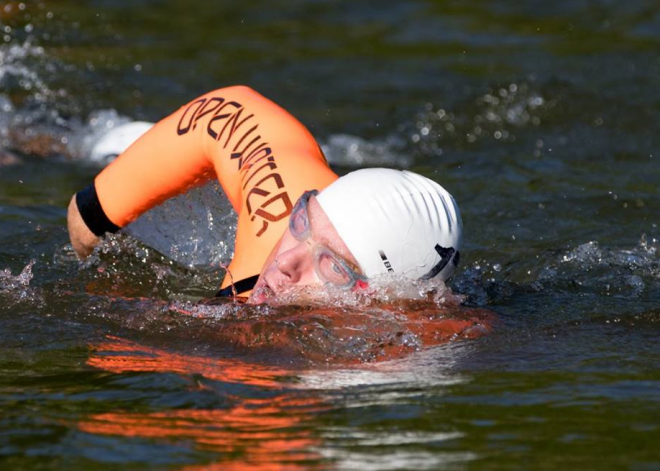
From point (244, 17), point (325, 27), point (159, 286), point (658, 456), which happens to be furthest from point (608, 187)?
point (244, 17)

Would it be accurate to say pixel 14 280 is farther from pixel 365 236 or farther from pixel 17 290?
pixel 365 236

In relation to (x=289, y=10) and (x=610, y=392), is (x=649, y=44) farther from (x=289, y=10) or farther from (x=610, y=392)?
(x=610, y=392)

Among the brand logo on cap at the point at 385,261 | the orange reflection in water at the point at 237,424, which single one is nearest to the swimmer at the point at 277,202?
the brand logo on cap at the point at 385,261

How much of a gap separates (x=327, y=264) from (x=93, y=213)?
1.44m

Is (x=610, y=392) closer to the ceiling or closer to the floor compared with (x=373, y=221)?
closer to the floor

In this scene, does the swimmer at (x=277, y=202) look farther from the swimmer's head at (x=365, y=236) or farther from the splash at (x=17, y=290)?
the splash at (x=17, y=290)

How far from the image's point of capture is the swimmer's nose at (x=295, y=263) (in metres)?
4.04

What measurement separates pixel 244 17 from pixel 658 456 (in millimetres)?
10169

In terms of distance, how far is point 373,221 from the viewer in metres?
3.97

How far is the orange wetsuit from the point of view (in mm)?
4398

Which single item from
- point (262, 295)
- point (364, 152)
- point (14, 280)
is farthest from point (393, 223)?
point (364, 152)

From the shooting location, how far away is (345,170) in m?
7.79

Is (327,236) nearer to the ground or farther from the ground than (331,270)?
farther from the ground

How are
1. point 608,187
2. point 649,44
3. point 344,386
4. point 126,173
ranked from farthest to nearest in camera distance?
1. point 649,44
2. point 608,187
3. point 126,173
4. point 344,386
